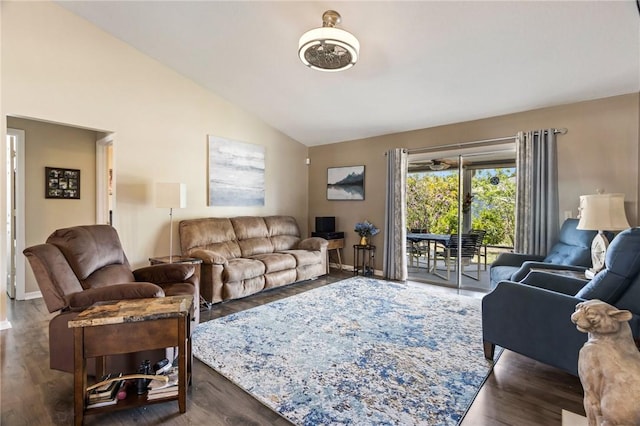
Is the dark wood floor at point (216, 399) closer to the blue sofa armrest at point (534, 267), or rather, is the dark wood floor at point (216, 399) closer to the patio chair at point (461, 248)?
the blue sofa armrest at point (534, 267)

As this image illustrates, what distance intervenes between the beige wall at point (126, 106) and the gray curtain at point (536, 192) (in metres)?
4.05

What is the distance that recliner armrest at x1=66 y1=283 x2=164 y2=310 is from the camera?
6.57 ft

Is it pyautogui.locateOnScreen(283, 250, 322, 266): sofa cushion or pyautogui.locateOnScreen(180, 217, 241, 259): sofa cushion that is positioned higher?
pyautogui.locateOnScreen(180, 217, 241, 259): sofa cushion

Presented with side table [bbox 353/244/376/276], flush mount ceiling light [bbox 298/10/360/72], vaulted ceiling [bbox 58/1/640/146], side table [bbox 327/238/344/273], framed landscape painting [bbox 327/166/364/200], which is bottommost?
side table [bbox 353/244/376/276]

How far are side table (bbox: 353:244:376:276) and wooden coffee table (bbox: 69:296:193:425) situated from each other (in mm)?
4016

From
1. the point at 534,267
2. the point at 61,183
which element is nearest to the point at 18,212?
the point at 61,183

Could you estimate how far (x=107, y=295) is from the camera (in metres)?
2.01

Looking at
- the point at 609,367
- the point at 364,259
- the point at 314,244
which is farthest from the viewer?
the point at 364,259

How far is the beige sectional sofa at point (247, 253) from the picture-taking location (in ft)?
12.5

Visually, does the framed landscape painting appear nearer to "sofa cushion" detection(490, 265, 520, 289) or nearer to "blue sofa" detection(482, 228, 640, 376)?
"sofa cushion" detection(490, 265, 520, 289)

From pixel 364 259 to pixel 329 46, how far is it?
12.3 feet

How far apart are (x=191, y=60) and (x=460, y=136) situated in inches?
153

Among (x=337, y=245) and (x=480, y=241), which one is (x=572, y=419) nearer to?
(x=480, y=241)

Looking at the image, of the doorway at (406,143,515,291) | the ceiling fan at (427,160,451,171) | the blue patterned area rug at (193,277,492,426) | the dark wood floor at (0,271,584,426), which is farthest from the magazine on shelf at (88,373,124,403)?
the ceiling fan at (427,160,451,171)
